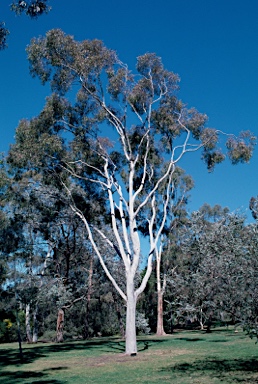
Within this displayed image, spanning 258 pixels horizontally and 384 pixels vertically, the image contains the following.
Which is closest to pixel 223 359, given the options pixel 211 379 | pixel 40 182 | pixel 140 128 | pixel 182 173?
pixel 211 379

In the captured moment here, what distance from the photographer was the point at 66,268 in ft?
80.2

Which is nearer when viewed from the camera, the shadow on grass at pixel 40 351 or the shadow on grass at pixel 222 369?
the shadow on grass at pixel 222 369

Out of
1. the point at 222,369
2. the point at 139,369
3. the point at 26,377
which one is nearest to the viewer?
the point at 222,369

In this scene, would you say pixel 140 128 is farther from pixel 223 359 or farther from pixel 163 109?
pixel 223 359

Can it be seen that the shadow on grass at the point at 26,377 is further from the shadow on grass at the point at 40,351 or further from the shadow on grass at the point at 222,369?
the shadow on grass at the point at 222,369

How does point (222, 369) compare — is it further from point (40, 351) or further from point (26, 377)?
point (40, 351)

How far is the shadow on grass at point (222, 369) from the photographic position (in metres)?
8.27

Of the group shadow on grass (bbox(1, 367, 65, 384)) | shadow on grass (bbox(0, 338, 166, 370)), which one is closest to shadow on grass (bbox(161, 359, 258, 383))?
shadow on grass (bbox(1, 367, 65, 384))

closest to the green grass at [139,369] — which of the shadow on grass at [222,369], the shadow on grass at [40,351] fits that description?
the shadow on grass at [222,369]

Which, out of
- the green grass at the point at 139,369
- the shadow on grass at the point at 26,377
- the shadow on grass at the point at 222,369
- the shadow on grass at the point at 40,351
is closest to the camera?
the shadow on grass at the point at 222,369

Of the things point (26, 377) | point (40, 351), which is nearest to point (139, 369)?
point (26, 377)

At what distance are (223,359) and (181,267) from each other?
58.1 ft

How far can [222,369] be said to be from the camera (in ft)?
31.3

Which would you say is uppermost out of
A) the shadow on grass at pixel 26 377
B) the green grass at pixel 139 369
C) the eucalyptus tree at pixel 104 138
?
the eucalyptus tree at pixel 104 138
